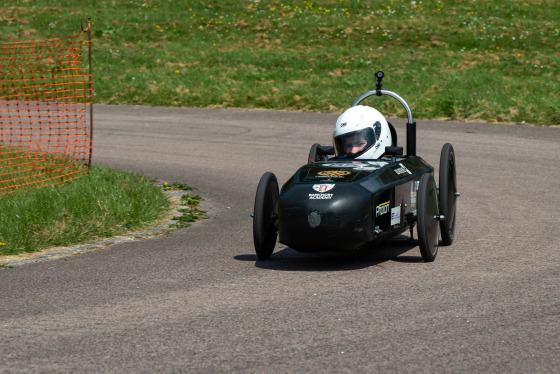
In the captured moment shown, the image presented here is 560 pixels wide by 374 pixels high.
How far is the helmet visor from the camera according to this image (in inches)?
358

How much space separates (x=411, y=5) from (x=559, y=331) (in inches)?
1173

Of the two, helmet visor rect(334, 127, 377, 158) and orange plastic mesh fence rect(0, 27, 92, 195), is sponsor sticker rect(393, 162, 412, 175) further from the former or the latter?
orange plastic mesh fence rect(0, 27, 92, 195)

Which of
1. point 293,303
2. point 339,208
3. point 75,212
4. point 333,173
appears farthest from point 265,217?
point 75,212

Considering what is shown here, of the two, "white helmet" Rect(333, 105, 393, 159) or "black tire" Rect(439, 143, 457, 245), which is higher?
"white helmet" Rect(333, 105, 393, 159)

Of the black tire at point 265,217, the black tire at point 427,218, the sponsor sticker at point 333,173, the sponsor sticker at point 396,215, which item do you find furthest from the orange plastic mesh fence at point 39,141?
the black tire at point 427,218

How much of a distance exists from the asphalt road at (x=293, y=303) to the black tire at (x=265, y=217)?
161mm

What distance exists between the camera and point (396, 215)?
8344 mm

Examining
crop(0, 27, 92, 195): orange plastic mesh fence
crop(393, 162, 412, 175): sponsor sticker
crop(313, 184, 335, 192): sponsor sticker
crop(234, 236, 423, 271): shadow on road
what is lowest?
crop(234, 236, 423, 271): shadow on road

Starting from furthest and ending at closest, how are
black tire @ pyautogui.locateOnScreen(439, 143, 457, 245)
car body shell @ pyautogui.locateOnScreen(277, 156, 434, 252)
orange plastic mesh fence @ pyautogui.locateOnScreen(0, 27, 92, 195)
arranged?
orange plastic mesh fence @ pyautogui.locateOnScreen(0, 27, 92, 195) < black tire @ pyautogui.locateOnScreen(439, 143, 457, 245) < car body shell @ pyautogui.locateOnScreen(277, 156, 434, 252)

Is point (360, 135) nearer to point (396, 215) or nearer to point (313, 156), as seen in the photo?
point (313, 156)

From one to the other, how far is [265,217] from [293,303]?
1.73m

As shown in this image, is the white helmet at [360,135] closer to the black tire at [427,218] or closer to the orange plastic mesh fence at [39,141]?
the black tire at [427,218]

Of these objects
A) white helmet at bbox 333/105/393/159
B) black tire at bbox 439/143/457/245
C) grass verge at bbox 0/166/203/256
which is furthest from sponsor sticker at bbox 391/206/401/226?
grass verge at bbox 0/166/203/256

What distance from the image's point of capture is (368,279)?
24.6 ft
